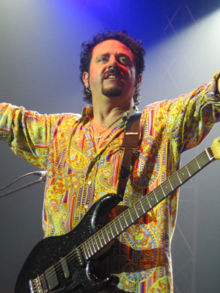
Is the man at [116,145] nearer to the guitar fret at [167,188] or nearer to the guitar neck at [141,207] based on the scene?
the guitar neck at [141,207]

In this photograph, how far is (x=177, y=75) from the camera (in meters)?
2.04

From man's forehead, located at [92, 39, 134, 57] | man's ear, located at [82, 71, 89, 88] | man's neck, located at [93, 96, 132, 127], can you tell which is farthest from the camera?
man's ear, located at [82, 71, 89, 88]

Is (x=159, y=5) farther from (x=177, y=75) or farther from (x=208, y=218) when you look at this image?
(x=208, y=218)

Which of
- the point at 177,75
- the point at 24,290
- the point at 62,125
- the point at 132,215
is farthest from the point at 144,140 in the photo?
the point at 24,290

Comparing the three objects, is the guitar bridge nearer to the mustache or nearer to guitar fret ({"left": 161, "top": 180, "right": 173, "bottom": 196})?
guitar fret ({"left": 161, "top": 180, "right": 173, "bottom": 196})

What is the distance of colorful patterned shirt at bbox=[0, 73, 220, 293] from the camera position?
4.57 feet

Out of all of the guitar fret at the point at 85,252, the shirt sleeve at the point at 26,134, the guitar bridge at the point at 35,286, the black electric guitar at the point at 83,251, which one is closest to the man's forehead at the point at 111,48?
the shirt sleeve at the point at 26,134

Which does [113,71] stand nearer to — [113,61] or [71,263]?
[113,61]

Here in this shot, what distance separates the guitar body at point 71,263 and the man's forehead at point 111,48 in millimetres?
938

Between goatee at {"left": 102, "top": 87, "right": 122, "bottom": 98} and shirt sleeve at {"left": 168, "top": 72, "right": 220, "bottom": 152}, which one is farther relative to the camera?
goatee at {"left": 102, "top": 87, "right": 122, "bottom": 98}

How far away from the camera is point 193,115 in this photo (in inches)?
58.0

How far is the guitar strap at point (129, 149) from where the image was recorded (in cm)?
150

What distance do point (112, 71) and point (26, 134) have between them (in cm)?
62

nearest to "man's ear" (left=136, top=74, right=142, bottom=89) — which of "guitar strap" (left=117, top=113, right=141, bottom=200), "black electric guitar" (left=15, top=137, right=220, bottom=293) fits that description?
"guitar strap" (left=117, top=113, right=141, bottom=200)
